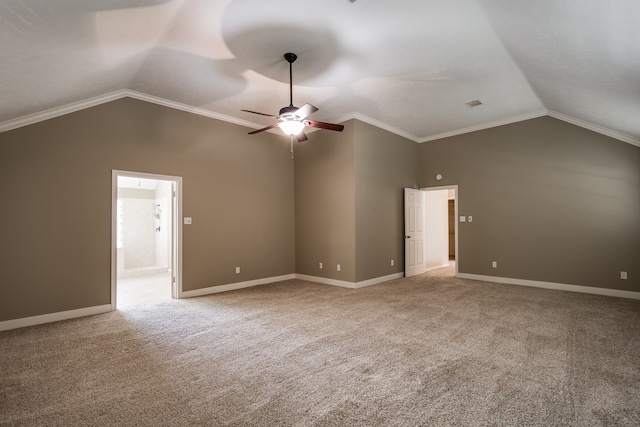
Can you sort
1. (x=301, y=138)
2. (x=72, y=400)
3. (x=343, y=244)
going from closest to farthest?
(x=72, y=400) < (x=301, y=138) < (x=343, y=244)

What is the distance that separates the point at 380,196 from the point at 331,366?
14.7 feet

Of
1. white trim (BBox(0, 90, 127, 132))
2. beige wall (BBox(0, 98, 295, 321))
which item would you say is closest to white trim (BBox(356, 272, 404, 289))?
beige wall (BBox(0, 98, 295, 321))

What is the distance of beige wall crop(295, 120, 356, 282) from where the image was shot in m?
6.25

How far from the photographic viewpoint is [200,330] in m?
3.85

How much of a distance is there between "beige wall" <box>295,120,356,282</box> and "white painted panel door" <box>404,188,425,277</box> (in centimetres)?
179

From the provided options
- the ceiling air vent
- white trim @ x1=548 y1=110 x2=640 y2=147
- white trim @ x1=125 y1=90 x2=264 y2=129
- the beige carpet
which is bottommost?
the beige carpet

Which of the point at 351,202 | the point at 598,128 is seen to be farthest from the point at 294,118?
the point at 598,128

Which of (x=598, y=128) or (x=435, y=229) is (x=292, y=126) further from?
(x=435, y=229)

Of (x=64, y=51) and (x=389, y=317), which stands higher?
(x=64, y=51)

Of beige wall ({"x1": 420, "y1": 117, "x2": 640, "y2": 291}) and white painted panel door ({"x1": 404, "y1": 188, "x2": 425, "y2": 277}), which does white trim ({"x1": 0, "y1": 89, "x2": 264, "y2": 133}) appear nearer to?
white painted panel door ({"x1": 404, "y1": 188, "x2": 425, "y2": 277})

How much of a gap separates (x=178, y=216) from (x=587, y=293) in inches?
290

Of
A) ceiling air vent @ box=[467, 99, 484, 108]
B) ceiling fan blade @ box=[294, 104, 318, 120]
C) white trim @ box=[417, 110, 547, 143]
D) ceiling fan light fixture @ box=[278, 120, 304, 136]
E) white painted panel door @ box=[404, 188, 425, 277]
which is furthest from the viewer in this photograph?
white painted panel door @ box=[404, 188, 425, 277]

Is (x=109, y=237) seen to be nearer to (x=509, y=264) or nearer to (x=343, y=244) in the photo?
(x=343, y=244)

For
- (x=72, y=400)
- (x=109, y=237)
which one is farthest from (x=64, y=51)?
(x=72, y=400)
